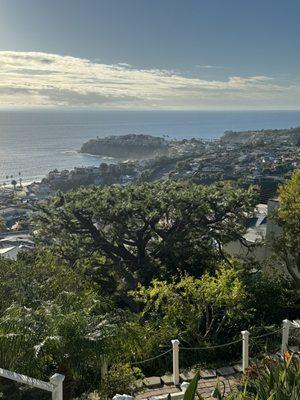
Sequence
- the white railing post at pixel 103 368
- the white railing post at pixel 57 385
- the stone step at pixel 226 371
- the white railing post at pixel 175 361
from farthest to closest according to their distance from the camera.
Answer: the stone step at pixel 226 371 < the white railing post at pixel 175 361 < the white railing post at pixel 103 368 < the white railing post at pixel 57 385

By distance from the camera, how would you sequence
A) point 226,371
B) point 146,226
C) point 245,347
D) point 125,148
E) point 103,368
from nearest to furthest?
point 103,368, point 245,347, point 226,371, point 146,226, point 125,148

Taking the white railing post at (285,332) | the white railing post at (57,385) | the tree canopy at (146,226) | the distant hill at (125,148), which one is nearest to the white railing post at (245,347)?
the white railing post at (285,332)

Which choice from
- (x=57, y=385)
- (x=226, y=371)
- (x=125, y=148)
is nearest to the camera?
(x=57, y=385)

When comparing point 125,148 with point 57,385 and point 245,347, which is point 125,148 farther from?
point 57,385

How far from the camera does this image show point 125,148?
141500mm

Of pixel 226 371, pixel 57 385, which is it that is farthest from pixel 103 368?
pixel 226 371

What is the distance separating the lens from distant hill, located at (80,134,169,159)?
138750mm

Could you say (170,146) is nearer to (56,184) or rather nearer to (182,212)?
(56,184)

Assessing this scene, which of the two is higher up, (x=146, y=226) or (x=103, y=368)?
(x=146, y=226)

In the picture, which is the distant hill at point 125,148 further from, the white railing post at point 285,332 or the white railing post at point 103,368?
the white railing post at point 103,368

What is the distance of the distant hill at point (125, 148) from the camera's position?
13875cm

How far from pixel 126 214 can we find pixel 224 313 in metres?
4.73

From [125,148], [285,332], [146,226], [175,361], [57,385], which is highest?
[57,385]

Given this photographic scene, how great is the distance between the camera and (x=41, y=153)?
135 meters
